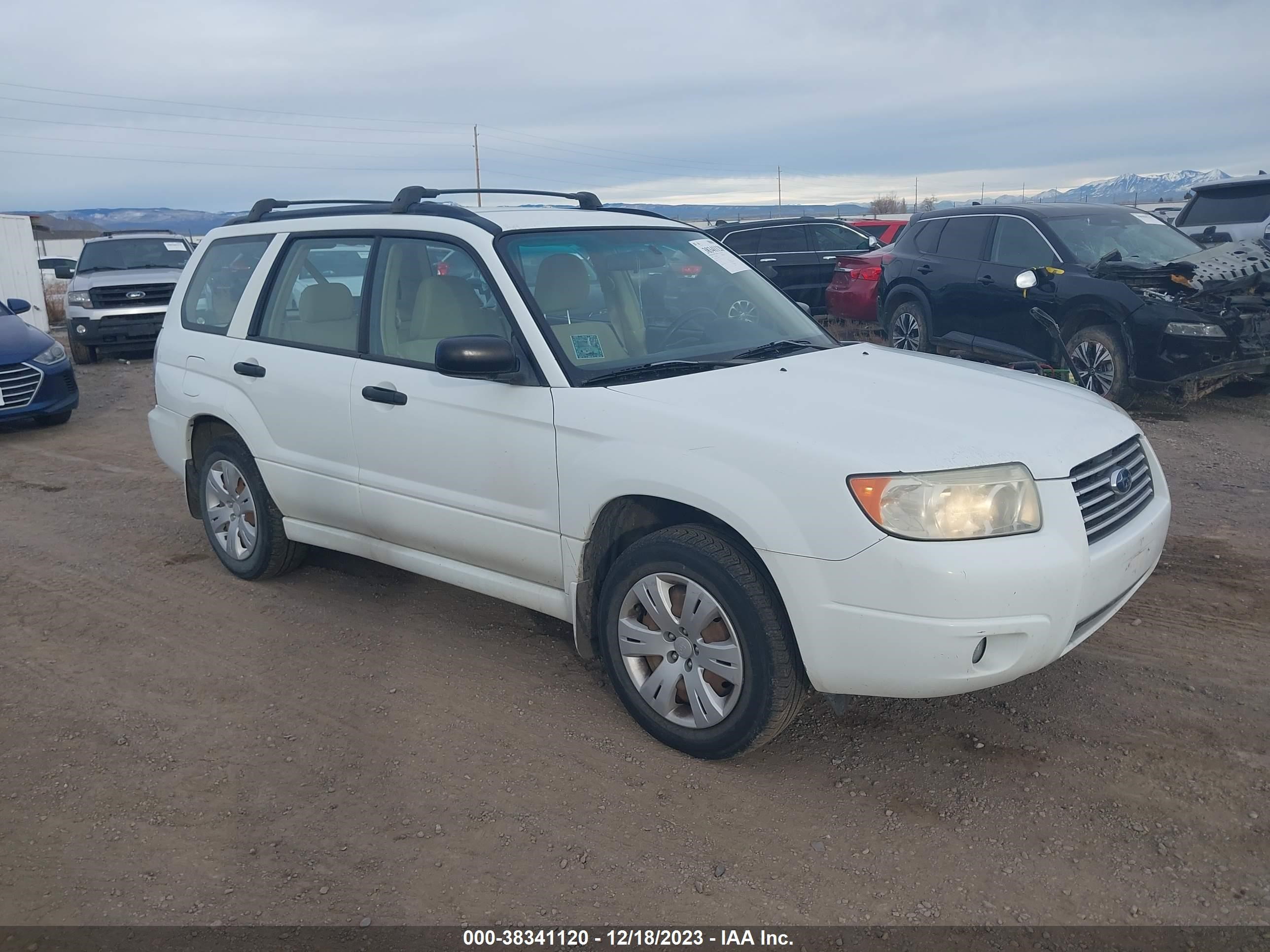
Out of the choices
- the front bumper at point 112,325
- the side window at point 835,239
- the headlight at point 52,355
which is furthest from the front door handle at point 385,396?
the side window at point 835,239

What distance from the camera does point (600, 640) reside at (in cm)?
387

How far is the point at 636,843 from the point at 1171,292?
7540mm

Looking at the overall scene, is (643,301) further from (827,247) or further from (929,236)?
(827,247)

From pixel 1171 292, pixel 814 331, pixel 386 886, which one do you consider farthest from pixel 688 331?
pixel 1171 292

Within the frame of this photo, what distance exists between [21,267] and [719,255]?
65.5ft

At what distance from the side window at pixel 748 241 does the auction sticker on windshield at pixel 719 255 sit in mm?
10467

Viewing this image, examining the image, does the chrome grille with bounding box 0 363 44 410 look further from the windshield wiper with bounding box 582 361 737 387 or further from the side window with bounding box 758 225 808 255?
the side window with bounding box 758 225 808 255

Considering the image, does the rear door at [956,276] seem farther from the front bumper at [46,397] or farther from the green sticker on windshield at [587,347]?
the front bumper at [46,397]

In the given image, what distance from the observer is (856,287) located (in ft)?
44.0

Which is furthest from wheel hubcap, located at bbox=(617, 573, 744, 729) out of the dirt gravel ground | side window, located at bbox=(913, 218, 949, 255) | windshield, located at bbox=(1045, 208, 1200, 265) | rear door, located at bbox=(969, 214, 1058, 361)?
side window, located at bbox=(913, 218, 949, 255)

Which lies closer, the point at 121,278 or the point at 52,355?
the point at 52,355

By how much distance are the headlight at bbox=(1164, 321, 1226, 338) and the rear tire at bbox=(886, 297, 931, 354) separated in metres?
2.62

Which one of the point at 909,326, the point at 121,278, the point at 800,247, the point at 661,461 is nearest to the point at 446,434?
the point at 661,461

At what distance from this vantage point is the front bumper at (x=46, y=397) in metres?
10.0
